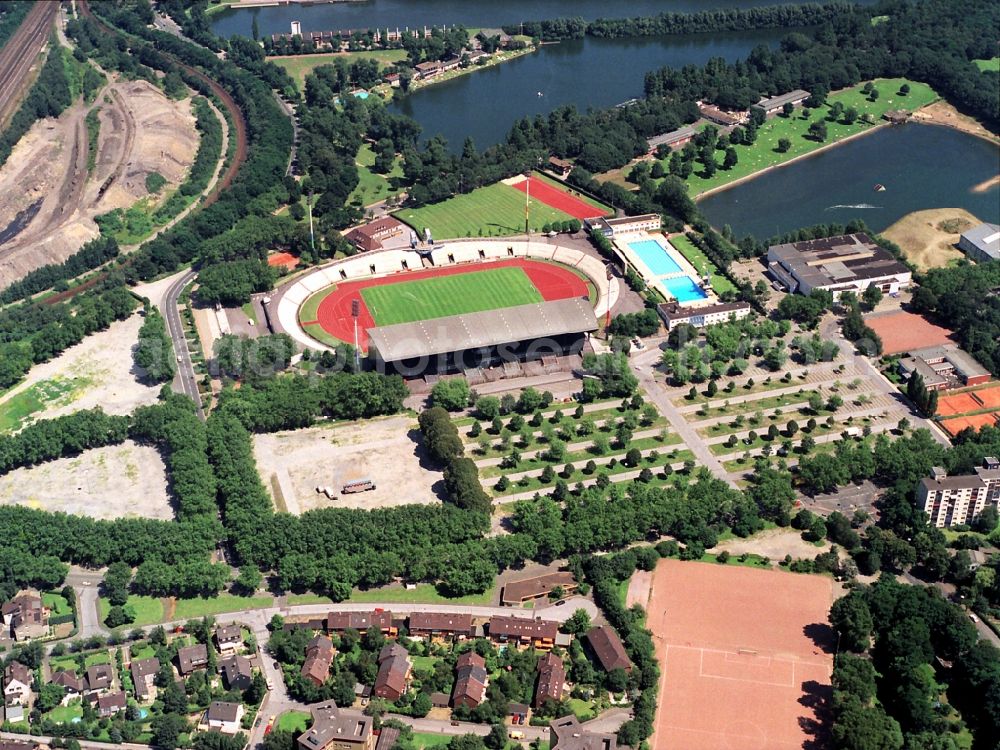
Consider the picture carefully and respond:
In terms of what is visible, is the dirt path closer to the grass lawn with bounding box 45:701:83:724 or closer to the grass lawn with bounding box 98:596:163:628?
the grass lawn with bounding box 98:596:163:628

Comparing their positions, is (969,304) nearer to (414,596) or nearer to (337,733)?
(414,596)

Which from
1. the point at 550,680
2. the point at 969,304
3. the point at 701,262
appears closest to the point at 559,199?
the point at 701,262

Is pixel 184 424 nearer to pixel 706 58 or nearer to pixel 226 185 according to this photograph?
pixel 226 185

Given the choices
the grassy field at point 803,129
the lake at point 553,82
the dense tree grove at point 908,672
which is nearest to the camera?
the dense tree grove at point 908,672

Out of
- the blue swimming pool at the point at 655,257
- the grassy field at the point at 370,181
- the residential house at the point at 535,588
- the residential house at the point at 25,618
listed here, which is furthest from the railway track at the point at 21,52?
the residential house at the point at 535,588

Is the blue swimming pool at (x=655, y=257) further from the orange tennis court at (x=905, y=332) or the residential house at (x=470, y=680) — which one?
the residential house at (x=470, y=680)
